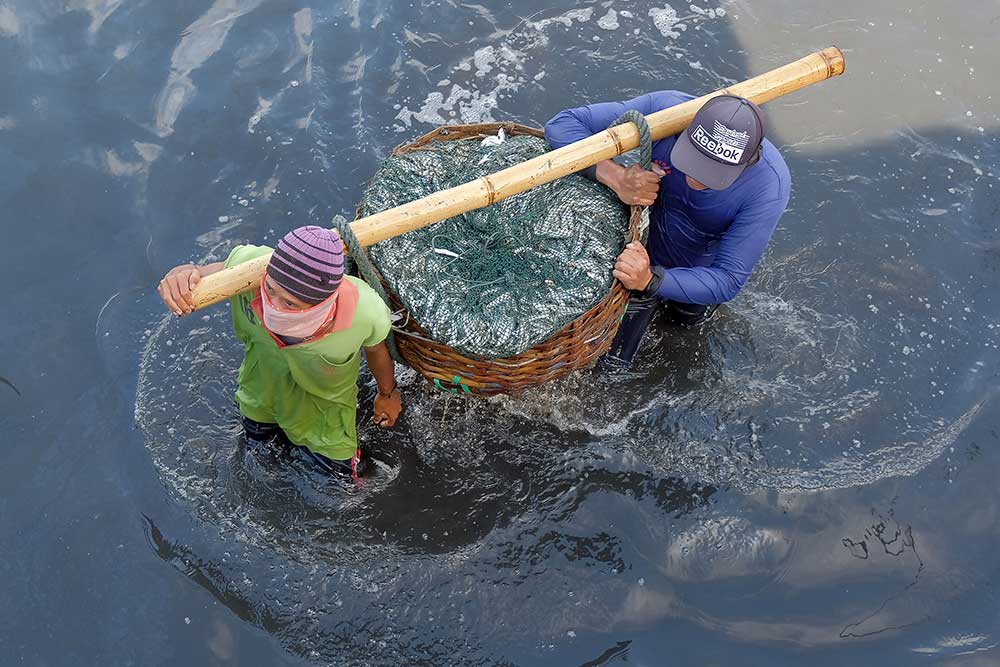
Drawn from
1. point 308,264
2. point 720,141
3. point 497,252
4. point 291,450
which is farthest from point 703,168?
point 291,450

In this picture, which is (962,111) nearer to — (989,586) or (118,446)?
(989,586)

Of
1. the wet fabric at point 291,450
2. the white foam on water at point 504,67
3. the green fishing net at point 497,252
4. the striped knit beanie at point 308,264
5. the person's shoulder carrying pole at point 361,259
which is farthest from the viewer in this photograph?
the white foam on water at point 504,67

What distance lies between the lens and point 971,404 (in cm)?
407

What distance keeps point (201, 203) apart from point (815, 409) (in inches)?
128

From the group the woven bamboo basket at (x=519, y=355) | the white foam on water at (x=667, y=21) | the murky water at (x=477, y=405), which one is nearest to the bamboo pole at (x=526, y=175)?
the woven bamboo basket at (x=519, y=355)

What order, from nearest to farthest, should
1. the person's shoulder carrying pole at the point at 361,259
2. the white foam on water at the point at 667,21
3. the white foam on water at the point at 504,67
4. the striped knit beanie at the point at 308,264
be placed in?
the striped knit beanie at the point at 308,264 < the person's shoulder carrying pole at the point at 361,259 < the white foam on water at the point at 504,67 < the white foam on water at the point at 667,21

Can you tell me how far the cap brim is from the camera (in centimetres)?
298

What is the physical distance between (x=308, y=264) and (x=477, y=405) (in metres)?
1.71

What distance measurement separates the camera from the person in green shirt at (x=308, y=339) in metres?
2.49

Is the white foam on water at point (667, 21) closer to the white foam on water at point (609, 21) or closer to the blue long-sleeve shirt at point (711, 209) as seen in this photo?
the white foam on water at point (609, 21)

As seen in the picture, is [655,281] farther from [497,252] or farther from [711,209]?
[497,252]

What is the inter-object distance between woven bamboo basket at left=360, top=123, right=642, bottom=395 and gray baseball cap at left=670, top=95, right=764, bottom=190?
271 millimetres

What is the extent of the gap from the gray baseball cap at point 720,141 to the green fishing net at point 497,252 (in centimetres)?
32

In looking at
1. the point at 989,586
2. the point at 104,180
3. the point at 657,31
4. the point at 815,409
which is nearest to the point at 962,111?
the point at 657,31
